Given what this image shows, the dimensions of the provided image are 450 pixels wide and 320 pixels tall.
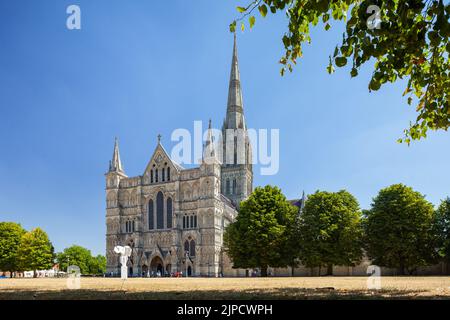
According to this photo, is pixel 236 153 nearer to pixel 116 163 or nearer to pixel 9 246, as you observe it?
pixel 116 163

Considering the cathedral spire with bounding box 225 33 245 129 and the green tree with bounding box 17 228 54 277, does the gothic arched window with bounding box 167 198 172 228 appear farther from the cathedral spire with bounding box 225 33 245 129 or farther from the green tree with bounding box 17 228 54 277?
the cathedral spire with bounding box 225 33 245 129

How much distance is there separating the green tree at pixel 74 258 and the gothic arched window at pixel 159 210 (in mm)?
42229

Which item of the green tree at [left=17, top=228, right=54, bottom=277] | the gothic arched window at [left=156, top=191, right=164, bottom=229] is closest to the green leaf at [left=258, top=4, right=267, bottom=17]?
the gothic arched window at [left=156, top=191, right=164, bottom=229]

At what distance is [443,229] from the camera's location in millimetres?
42000

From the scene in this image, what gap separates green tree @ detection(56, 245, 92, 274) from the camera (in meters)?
102

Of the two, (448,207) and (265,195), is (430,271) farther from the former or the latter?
(265,195)

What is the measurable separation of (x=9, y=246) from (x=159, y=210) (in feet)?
78.1

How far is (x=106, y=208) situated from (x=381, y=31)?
229ft

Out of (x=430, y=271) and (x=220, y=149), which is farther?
(x=220, y=149)

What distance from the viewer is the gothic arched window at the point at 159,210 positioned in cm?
A: 6850

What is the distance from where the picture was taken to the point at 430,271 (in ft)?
150

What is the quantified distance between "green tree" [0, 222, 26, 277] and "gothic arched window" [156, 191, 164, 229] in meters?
22.0

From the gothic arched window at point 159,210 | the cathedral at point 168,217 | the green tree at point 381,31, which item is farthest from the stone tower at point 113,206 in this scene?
the green tree at point 381,31
